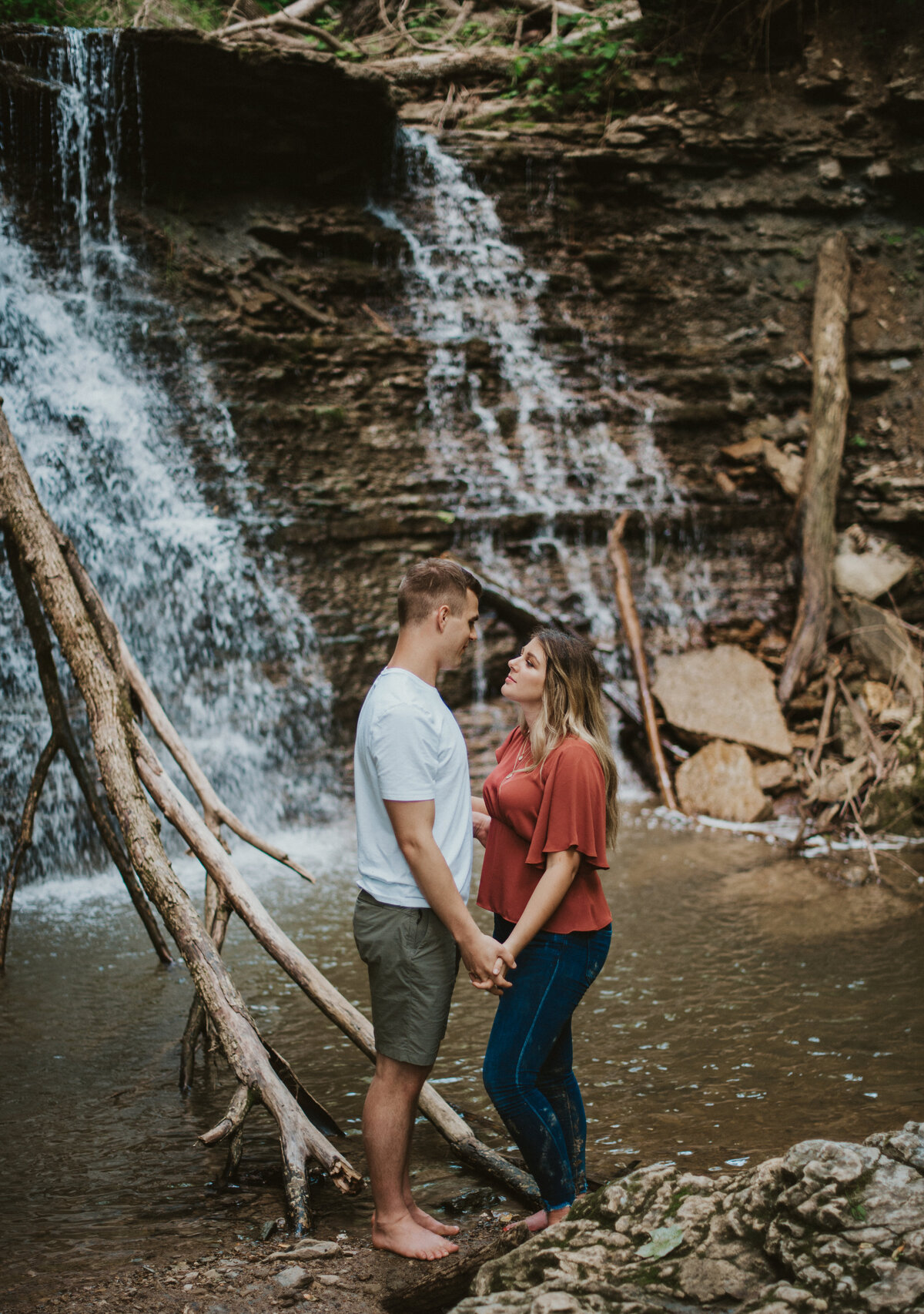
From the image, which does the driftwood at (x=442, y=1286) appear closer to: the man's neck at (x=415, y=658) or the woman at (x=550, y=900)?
the woman at (x=550, y=900)

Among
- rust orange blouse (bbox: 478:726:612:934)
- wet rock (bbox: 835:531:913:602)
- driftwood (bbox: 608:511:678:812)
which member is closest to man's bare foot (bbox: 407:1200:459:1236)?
rust orange blouse (bbox: 478:726:612:934)

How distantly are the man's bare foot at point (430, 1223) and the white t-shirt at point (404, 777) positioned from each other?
885 millimetres

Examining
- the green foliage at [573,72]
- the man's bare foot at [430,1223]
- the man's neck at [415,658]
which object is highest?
the green foliage at [573,72]

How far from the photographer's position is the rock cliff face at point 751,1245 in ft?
6.54

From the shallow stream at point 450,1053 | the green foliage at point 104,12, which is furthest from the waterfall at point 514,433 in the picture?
the shallow stream at point 450,1053

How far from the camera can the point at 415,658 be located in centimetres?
276

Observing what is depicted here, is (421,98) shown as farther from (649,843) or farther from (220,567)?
(649,843)

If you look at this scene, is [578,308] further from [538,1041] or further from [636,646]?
[538,1041]

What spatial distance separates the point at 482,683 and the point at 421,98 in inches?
299

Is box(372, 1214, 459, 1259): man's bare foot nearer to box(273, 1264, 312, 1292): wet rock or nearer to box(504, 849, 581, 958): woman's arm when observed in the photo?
box(273, 1264, 312, 1292): wet rock

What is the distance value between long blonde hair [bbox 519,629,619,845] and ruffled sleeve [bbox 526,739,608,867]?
53mm

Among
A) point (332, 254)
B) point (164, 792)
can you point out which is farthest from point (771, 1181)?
point (332, 254)

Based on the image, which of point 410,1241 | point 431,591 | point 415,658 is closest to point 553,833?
point 415,658

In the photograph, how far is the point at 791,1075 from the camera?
3.93m
